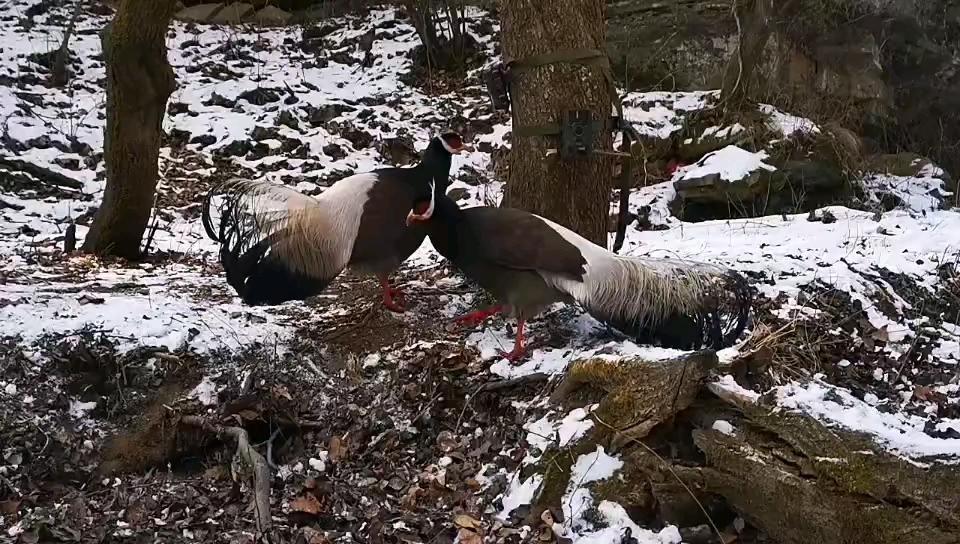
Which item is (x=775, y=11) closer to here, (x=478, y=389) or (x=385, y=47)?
(x=385, y=47)

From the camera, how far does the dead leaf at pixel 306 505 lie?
310cm

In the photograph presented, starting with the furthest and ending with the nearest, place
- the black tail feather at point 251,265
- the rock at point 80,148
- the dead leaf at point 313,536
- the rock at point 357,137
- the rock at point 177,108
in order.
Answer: the rock at point 177,108
the rock at point 357,137
the rock at point 80,148
the black tail feather at point 251,265
the dead leaf at point 313,536

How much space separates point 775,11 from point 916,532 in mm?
7760

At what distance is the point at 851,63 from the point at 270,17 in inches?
291

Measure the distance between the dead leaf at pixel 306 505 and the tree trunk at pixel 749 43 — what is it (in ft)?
21.7

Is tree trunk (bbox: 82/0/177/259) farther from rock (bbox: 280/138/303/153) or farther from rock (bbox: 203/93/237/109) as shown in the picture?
rock (bbox: 203/93/237/109)

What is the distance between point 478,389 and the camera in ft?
11.6

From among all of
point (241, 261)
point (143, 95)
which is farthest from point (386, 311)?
point (143, 95)

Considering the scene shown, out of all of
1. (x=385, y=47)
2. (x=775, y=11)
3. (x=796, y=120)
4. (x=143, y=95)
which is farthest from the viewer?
(x=385, y=47)

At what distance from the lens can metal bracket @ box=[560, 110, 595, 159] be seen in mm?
4027

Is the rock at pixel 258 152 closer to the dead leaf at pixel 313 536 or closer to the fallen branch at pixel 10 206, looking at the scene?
the fallen branch at pixel 10 206

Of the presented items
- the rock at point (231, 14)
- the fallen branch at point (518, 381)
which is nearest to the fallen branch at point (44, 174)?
the rock at point (231, 14)

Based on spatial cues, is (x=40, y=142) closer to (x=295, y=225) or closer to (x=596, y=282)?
(x=295, y=225)

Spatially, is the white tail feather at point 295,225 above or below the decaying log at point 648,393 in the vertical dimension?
above
